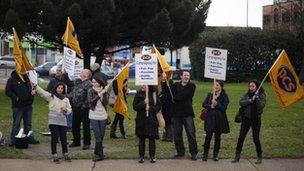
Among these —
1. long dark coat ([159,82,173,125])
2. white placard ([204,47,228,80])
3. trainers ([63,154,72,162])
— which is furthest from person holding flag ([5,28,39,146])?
white placard ([204,47,228,80])

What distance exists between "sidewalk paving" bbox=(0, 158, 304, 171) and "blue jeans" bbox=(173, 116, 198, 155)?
1.09 ft

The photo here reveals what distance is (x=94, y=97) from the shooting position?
449 inches

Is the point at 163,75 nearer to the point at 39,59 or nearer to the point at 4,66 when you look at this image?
the point at 4,66

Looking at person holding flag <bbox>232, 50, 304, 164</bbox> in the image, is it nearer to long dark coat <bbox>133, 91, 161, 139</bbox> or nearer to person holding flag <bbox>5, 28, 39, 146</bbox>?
long dark coat <bbox>133, 91, 161, 139</bbox>

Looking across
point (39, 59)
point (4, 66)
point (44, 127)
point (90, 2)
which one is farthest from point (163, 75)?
point (39, 59)

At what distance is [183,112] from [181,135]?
0.48 meters

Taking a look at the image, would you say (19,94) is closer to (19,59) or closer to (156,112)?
(19,59)

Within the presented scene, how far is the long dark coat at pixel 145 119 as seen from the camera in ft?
36.6

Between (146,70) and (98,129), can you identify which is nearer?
(98,129)

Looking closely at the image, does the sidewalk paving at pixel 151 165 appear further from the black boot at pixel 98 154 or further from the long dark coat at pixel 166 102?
the long dark coat at pixel 166 102

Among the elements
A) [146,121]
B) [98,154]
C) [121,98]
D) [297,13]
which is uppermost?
[297,13]

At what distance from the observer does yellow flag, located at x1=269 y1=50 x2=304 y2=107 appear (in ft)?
38.3

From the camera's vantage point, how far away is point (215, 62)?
38.6ft

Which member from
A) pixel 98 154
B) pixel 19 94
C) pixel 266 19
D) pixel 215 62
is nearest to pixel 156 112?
pixel 98 154
